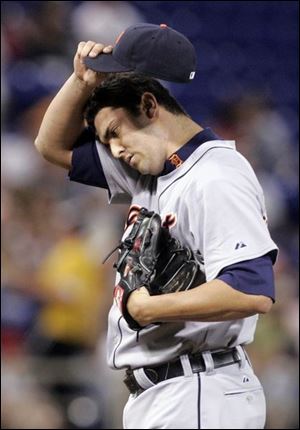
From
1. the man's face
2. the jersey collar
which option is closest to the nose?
the man's face

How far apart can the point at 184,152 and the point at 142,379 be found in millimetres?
534

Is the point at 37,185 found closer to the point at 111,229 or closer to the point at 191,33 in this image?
the point at 111,229

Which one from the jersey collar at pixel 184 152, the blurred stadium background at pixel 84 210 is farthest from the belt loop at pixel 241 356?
the blurred stadium background at pixel 84 210

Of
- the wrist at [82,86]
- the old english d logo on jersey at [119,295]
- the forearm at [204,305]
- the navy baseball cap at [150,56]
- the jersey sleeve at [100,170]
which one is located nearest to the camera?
the forearm at [204,305]

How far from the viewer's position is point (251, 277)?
5.75ft

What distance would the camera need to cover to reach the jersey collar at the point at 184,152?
1.98 m

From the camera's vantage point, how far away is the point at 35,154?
13.8 feet

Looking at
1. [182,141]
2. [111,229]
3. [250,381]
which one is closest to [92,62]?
[182,141]

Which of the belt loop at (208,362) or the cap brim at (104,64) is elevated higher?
the cap brim at (104,64)

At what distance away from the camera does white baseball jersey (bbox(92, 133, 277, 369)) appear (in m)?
1.80

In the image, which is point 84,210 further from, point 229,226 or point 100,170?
point 229,226

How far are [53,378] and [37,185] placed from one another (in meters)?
0.96

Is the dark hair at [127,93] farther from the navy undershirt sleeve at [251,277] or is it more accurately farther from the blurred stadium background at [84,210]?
the blurred stadium background at [84,210]

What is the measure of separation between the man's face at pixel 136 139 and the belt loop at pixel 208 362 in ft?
1.43
